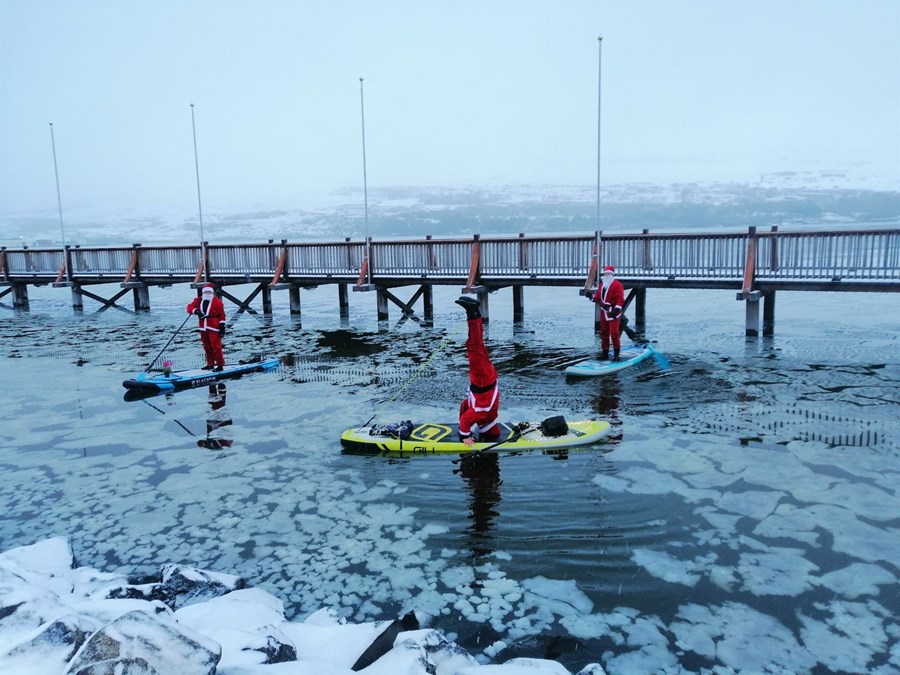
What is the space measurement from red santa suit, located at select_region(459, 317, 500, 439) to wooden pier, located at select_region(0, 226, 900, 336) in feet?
35.8

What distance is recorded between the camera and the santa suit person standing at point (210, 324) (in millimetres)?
16812

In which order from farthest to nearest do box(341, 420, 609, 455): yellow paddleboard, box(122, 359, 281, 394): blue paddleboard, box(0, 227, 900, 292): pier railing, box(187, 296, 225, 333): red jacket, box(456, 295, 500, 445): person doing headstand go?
box(0, 227, 900, 292): pier railing < box(187, 296, 225, 333): red jacket < box(122, 359, 281, 394): blue paddleboard < box(341, 420, 609, 455): yellow paddleboard < box(456, 295, 500, 445): person doing headstand

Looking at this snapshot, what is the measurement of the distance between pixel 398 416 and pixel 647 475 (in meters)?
5.27

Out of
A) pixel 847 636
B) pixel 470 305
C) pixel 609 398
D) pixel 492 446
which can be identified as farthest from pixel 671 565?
pixel 609 398

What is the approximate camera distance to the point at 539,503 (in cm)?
892

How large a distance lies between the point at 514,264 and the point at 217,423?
42.3ft

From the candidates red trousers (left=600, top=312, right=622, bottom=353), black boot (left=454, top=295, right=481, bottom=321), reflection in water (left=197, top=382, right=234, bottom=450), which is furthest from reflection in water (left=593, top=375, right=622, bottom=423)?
reflection in water (left=197, top=382, right=234, bottom=450)

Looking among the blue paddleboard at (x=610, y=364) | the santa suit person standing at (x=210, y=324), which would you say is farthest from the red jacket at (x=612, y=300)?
the santa suit person standing at (x=210, y=324)

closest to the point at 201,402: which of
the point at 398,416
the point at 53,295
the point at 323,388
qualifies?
the point at 323,388

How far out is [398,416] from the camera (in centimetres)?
1342

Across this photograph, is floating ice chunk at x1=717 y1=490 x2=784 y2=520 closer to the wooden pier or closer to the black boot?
the black boot

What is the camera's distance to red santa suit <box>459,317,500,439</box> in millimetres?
10430

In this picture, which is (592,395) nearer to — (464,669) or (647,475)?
(647,475)

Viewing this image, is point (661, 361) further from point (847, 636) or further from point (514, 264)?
point (847, 636)
